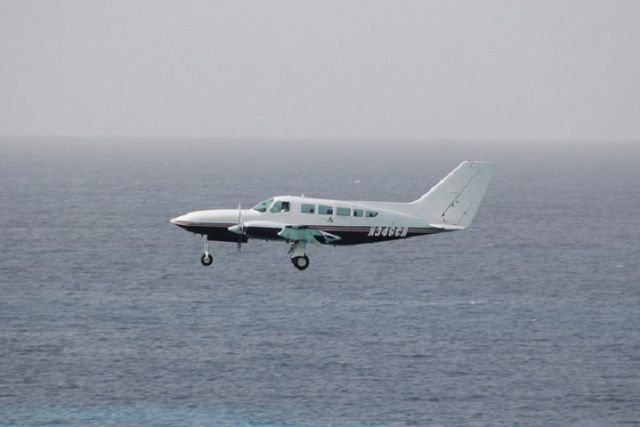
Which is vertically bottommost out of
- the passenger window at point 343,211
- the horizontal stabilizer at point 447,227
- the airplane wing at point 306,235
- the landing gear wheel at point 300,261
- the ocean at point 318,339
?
the ocean at point 318,339

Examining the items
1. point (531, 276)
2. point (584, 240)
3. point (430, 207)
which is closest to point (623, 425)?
point (430, 207)

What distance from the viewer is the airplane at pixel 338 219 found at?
73062mm

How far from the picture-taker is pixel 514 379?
9044 cm

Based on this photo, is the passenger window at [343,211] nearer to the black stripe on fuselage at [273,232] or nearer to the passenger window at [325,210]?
the passenger window at [325,210]

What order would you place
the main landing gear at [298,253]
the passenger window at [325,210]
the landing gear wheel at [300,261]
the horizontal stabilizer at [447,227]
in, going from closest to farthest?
the passenger window at [325,210], the landing gear wheel at [300,261], the main landing gear at [298,253], the horizontal stabilizer at [447,227]

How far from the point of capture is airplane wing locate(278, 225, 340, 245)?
7344 cm

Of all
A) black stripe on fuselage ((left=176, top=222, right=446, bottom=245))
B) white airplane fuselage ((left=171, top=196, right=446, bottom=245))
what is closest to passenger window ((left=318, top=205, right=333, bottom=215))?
white airplane fuselage ((left=171, top=196, right=446, bottom=245))

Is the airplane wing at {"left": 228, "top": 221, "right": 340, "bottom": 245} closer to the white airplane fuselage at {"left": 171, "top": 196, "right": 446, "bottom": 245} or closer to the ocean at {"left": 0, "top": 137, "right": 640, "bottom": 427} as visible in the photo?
the white airplane fuselage at {"left": 171, "top": 196, "right": 446, "bottom": 245}

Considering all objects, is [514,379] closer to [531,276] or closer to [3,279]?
[531,276]

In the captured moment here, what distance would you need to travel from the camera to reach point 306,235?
7419cm

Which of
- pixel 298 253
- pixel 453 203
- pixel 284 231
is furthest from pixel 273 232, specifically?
pixel 453 203

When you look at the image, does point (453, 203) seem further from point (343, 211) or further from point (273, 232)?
point (273, 232)

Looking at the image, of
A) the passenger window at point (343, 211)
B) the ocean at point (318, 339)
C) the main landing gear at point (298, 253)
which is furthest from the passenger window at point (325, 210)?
the ocean at point (318, 339)

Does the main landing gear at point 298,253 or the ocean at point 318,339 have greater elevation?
the main landing gear at point 298,253
